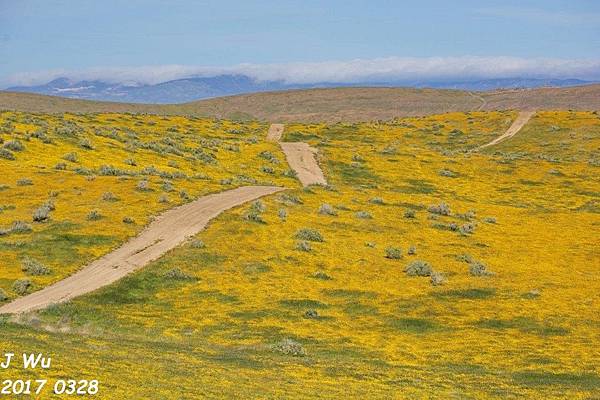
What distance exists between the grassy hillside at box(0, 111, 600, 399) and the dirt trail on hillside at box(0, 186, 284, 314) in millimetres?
1074

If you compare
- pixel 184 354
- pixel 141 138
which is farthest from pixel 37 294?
pixel 141 138

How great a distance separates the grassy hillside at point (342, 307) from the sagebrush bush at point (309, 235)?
0.09 meters

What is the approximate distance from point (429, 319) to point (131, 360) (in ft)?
53.6

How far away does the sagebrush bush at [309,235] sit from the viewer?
155 feet

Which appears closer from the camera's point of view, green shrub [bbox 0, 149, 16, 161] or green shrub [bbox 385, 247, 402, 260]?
green shrub [bbox 385, 247, 402, 260]

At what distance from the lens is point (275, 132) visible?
442 ft

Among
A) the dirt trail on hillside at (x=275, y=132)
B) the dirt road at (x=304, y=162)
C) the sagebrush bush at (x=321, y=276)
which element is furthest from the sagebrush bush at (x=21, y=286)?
the dirt trail on hillside at (x=275, y=132)

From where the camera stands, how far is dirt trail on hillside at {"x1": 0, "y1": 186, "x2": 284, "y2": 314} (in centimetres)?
3284

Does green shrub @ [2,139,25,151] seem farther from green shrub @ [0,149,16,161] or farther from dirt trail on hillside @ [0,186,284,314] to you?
dirt trail on hillside @ [0,186,284,314]

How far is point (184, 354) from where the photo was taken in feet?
79.4

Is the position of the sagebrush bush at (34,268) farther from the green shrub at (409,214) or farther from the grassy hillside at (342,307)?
the green shrub at (409,214)

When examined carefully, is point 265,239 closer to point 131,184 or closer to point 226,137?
point 131,184

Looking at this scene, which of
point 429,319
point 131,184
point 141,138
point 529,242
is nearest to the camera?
point 429,319

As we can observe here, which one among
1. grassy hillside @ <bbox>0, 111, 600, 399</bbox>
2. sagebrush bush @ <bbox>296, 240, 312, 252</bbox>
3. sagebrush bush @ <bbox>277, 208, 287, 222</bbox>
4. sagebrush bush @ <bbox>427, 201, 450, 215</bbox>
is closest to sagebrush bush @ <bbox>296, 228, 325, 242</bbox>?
grassy hillside @ <bbox>0, 111, 600, 399</bbox>
